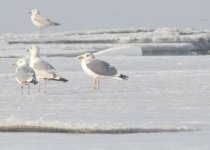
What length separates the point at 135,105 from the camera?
789 centimetres

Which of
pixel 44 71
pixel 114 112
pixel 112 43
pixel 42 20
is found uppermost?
pixel 42 20

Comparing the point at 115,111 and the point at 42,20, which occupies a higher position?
the point at 42,20

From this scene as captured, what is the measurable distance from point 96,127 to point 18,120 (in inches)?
31.6

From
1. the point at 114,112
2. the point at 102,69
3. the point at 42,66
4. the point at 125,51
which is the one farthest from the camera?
the point at 125,51

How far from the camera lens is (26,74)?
30.2 feet

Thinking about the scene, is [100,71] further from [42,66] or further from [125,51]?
[125,51]

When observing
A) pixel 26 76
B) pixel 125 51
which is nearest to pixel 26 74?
pixel 26 76

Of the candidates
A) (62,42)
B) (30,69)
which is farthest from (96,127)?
(62,42)

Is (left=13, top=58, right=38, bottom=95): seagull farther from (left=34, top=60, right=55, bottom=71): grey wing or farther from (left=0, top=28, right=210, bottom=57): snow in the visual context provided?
(left=0, top=28, right=210, bottom=57): snow

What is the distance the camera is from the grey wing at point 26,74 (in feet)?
30.0

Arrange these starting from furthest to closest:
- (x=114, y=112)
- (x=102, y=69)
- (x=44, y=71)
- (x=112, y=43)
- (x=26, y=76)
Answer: (x=112, y=43)
(x=102, y=69)
(x=44, y=71)
(x=26, y=76)
(x=114, y=112)

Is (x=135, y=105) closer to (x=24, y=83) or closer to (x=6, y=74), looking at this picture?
(x=24, y=83)

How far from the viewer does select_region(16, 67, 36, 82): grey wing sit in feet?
30.0

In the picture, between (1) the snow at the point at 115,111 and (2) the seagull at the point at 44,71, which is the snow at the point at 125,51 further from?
(2) the seagull at the point at 44,71
